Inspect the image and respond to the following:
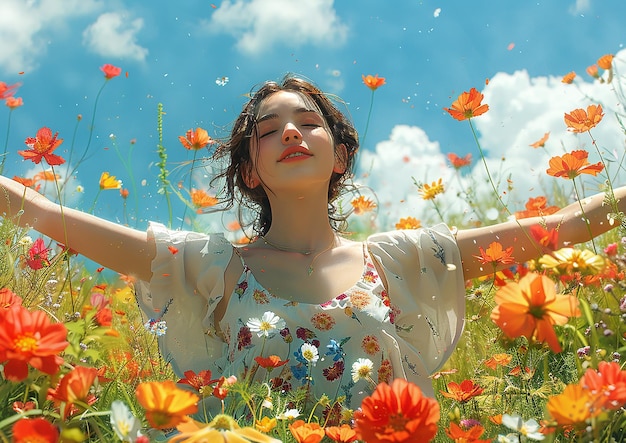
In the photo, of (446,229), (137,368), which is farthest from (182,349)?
(446,229)

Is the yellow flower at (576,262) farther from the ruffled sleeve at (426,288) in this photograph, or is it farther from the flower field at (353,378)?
the ruffled sleeve at (426,288)

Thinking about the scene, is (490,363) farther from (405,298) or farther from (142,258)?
(142,258)

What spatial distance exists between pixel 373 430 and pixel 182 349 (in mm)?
1227

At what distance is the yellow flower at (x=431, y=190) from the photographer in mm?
2645

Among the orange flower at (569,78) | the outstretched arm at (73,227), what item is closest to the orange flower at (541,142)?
the orange flower at (569,78)

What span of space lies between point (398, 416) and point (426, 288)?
1.22 metres

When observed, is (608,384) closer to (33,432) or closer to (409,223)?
(33,432)

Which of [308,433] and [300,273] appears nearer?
[308,433]

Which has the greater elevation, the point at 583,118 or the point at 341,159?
the point at 341,159

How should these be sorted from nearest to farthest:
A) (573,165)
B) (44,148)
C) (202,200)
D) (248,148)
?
(573,165) → (44,148) → (248,148) → (202,200)

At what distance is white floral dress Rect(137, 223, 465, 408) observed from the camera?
1.71 metres

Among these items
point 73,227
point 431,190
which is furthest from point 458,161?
point 73,227

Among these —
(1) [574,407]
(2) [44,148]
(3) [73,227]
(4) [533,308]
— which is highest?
(2) [44,148]

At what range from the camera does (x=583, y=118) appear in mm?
1653
